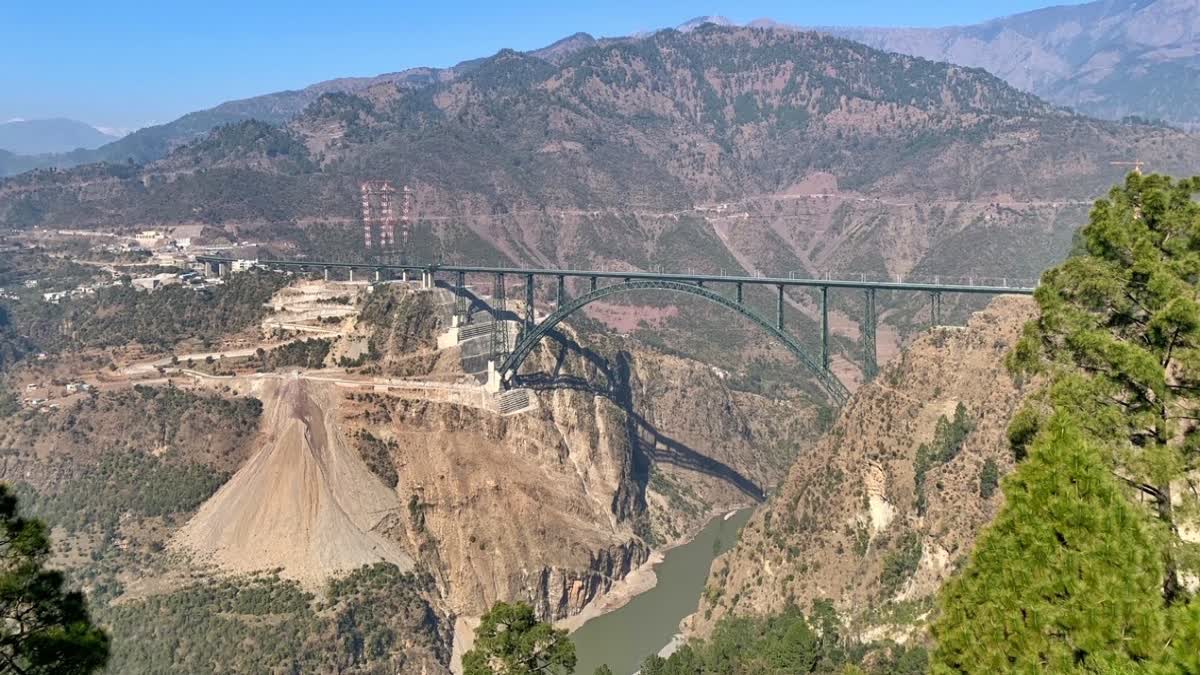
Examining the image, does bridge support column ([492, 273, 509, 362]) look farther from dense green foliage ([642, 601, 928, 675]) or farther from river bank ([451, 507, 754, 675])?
dense green foliage ([642, 601, 928, 675])

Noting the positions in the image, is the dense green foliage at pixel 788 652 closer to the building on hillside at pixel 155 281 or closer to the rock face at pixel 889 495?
the rock face at pixel 889 495

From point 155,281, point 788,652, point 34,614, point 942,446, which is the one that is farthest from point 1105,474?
point 155,281

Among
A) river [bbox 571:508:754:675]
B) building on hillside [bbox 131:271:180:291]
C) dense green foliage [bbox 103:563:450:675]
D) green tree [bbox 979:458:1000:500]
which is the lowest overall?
river [bbox 571:508:754:675]

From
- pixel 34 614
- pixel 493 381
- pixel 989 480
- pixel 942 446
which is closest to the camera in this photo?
pixel 34 614

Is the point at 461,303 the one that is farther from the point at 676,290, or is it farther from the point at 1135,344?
the point at 1135,344

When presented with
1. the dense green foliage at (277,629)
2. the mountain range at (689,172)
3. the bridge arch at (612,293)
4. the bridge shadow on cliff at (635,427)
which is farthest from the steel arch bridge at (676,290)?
the mountain range at (689,172)

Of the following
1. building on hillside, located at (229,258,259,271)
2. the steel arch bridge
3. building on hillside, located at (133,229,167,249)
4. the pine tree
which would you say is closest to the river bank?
the steel arch bridge
